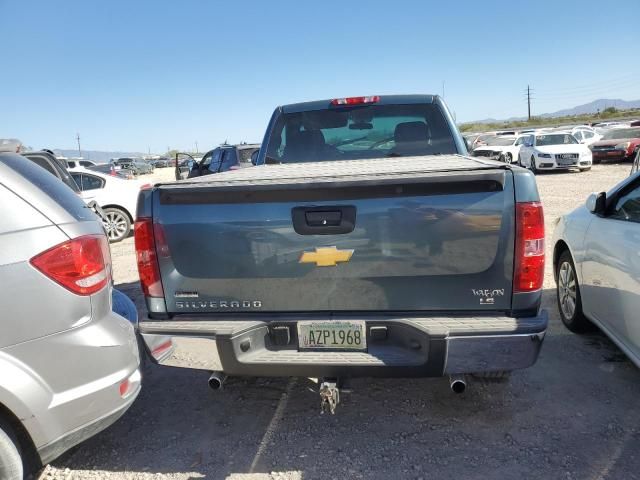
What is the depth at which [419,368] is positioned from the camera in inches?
95.7

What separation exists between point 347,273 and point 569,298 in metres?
2.80

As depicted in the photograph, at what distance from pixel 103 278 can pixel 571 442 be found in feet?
9.02

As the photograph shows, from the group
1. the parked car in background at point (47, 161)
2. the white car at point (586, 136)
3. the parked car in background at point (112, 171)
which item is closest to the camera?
the parked car in background at point (47, 161)

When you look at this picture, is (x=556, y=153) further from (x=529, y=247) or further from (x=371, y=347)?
(x=371, y=347)

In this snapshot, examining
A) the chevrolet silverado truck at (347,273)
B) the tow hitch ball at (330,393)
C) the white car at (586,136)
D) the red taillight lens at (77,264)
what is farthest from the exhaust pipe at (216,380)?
the white car at (586,136)

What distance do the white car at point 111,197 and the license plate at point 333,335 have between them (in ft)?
28.2

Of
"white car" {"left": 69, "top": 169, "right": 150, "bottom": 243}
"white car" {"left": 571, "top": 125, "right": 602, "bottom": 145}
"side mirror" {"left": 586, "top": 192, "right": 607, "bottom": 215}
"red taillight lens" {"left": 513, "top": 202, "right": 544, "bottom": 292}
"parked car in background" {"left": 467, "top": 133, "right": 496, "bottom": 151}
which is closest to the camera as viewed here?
"red taillight lens" {"left": 513, "top": 202, "right": 544, "bottom": 292}

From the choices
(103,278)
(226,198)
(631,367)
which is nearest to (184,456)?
(103,278)

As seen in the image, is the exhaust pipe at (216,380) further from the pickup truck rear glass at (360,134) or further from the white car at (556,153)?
the white car at (556,153)

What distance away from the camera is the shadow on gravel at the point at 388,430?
2.64 meters

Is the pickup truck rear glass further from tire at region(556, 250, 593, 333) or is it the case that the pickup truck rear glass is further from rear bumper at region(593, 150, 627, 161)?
rear bumper at region(593, 150, 627, 161)

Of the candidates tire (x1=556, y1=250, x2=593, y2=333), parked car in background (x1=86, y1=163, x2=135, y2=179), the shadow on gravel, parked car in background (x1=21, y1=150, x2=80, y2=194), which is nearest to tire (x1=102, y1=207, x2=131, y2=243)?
parked car in background (x1=86, y1=163, x2=135, y2=179)

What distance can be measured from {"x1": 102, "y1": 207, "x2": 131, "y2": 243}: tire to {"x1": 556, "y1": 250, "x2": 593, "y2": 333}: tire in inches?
341

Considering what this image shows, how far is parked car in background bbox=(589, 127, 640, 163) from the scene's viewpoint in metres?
20.9
